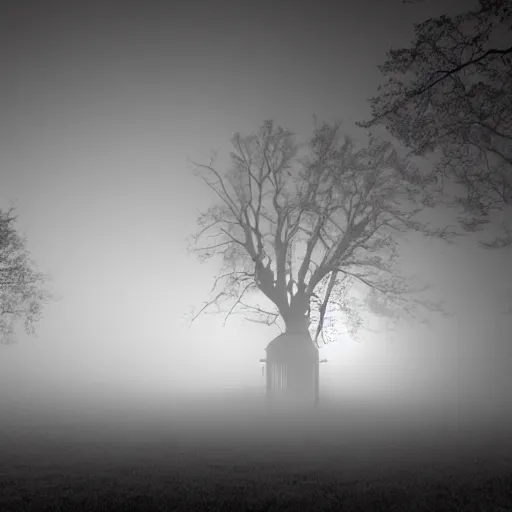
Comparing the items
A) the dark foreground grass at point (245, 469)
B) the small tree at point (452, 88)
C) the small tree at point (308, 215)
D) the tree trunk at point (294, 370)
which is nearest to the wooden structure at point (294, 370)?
the tree trunk at point (294, 370)

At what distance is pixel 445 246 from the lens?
161 ft

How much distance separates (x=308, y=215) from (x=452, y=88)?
1395 cm

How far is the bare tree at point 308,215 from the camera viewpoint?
26688mm

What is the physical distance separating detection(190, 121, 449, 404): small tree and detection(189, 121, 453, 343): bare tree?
2.5 inches

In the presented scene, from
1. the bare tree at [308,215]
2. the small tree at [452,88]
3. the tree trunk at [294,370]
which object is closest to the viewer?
the small tree at [452,88]

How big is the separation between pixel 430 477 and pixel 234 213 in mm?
21683

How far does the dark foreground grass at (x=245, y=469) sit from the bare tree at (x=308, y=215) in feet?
33.8

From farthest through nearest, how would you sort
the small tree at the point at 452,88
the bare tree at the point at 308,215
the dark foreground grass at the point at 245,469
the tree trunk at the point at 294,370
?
the tree trunk at the point at 294,370
the bare tree at the point at 308,215
the small tree at the point at 452,88
the dark foreground grass at the point at 245,469

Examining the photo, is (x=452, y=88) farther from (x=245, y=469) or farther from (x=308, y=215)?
(x=308, y=215)

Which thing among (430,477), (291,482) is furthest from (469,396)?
(291,482)

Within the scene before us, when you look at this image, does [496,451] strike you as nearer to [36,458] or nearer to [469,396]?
[36,458]

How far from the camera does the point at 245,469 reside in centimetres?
1202

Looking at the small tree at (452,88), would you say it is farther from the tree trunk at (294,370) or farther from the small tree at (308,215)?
the tree trunk at (294,370)

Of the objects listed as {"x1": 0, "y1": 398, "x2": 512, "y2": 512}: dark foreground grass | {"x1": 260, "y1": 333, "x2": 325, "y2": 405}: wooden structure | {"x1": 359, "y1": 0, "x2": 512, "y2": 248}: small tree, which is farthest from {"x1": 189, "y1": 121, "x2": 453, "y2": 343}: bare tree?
{"x1": 0, "y1": 398, "x2": 512, "y2": 512}: dark foreground grass
